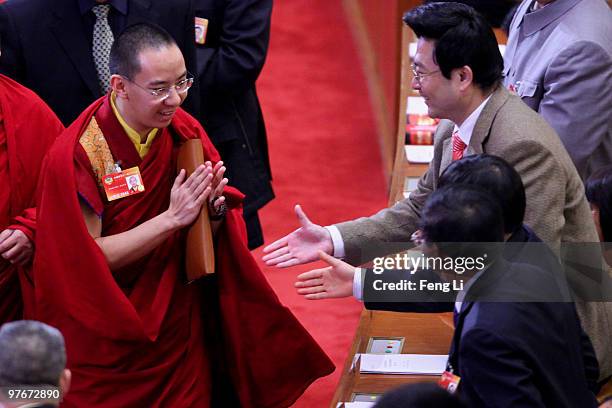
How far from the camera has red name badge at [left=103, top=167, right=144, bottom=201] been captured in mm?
2904

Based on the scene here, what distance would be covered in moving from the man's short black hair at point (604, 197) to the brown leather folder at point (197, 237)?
1034 mm

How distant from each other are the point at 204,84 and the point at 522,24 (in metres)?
1.21

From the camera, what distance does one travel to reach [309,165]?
6.00 meters

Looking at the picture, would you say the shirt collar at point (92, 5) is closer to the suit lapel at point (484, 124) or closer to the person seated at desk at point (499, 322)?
the suit lapel at point (484, 124)

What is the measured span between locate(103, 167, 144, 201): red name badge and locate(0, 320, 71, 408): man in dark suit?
750 mm

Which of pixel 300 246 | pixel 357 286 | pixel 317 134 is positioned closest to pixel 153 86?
pixel 300 246

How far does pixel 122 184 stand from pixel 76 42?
0.87 meters

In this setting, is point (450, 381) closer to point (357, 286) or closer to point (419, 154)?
point (357, 286)

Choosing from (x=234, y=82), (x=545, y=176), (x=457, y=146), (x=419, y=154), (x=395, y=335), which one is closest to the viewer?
(x=545, y=176)

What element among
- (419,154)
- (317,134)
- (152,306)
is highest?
(152,306)

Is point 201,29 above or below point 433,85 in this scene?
below

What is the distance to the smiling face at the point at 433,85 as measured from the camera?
9.79ft

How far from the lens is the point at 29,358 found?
2.17 meters

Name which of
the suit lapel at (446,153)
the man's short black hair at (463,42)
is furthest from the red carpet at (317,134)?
the man's short black hair at (463,42)
